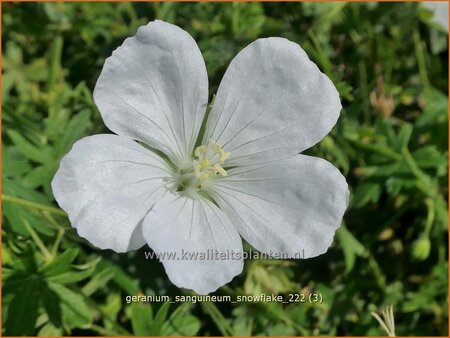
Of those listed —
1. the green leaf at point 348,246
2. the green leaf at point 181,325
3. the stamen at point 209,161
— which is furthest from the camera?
the green leaf at point 348,246

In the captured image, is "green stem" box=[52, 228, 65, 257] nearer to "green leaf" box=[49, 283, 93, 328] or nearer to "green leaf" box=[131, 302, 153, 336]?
"green leaf" box=[49, 283, 93, 328]

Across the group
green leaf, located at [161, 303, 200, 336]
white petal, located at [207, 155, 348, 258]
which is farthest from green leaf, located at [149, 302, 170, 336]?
white petal, located at [207, 155, 348, 258]

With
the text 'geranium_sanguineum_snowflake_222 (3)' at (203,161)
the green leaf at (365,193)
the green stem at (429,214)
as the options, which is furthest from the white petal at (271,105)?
the green stem at (429,214)

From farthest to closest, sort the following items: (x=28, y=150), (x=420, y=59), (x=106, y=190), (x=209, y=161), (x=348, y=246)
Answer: (x=420, y=59) → (x=348, y=246) → (x=28, y=150) → (x=209, y=161) → (x=106, y=190)

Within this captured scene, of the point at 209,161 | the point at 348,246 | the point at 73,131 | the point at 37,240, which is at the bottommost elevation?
the point at 348,246

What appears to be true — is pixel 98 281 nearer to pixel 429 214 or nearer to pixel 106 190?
pixel 106 190

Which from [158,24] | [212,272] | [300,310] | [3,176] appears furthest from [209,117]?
[300,310]

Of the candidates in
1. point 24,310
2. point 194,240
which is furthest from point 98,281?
point 194,240

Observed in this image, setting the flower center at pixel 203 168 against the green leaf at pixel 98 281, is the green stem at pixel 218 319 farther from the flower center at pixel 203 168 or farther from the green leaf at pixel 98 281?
the flower center at pixel 203 168
